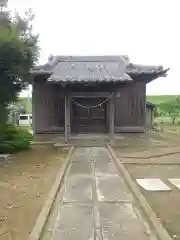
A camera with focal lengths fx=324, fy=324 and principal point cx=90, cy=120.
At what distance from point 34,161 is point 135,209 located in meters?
6.20

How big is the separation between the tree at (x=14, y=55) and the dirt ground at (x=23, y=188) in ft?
7.20

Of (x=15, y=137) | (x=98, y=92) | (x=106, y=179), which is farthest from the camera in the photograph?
(x=98, y=92)

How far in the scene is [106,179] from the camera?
7562mm

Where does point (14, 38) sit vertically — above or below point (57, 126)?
above

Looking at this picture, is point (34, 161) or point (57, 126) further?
point (57, 126)

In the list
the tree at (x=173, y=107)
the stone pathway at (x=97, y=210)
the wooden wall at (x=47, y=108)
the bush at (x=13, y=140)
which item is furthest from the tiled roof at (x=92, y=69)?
the tree at (x=173, y=107)

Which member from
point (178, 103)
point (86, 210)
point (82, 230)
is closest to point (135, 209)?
point (86, 210)

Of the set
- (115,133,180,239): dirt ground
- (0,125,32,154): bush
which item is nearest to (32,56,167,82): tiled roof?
(0,125,32,154): bush

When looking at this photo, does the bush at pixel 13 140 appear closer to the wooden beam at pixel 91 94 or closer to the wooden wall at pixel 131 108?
the wooden beam at pixel 91 94

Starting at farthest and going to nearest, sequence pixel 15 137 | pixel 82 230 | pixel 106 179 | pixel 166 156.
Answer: pixel 15 137 < pixel 166 156 < pixel 106 179 < pixel 82 230

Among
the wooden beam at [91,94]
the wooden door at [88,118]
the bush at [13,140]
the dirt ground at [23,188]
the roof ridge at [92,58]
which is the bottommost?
the dirt ground at [23,188]

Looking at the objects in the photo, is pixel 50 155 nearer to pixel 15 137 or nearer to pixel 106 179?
pixel 15 137

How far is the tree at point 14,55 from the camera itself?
36.1 ft

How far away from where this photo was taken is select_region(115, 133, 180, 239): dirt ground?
5.05m
